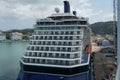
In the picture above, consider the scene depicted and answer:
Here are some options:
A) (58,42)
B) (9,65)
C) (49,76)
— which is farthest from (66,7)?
(9,65)

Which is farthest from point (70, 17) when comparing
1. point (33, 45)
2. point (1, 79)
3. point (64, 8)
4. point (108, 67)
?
point (1, 79)

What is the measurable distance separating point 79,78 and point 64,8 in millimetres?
11379

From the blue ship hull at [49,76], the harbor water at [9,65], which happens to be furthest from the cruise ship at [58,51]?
the harbor water at [9,65]

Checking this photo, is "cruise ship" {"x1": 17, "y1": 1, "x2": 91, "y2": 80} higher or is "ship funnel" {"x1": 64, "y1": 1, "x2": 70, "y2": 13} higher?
"ship funnel" {"x1": 64, "y1": 1, "x2": 70, "y2": 13}

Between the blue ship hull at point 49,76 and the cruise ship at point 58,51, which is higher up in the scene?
the cruise ship at point 58,51

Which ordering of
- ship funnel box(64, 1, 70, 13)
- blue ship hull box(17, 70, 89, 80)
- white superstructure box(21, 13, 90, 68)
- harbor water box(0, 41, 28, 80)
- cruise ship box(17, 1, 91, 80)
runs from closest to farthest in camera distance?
blue ship hull box(17, 70, 89, 80), cruise ship box(17, 1, 91, 80), white superstructure box(21, 13, 90, 68), ship funnel box(64, 1, 70, 13), harbor water box(0, 41, 28, 80)

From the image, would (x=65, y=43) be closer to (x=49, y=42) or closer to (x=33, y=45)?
(x=49, y=42)

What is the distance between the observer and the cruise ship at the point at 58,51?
25.9 metres

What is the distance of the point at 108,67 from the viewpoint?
2873cm

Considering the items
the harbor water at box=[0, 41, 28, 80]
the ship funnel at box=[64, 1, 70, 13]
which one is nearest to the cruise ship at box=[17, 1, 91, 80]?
the ship funnel at box=[64, 1, 70, 13]

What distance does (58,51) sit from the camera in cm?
2756

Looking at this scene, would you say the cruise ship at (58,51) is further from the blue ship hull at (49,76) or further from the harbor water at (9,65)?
the harbor water at (9,65)

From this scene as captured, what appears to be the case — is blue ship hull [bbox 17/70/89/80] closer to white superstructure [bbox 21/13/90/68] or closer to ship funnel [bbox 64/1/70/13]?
white superstructure [bbox 21/13/90/68]

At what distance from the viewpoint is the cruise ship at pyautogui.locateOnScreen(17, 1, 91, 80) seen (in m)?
25.9
